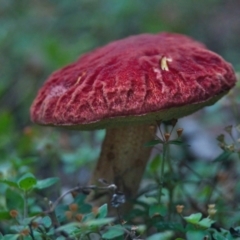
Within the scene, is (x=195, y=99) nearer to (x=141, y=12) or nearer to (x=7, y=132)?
(x=7, y=132)

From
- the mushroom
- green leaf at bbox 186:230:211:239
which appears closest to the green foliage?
green leaf at bbox 186:230:211:239

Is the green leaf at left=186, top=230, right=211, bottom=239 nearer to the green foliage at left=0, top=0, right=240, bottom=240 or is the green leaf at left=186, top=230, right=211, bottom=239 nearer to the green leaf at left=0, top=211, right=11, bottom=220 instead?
the green foliage at left=0, top=0, right=240, bottom=240

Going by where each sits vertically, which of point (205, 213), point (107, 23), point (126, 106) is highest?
point (107, 23)

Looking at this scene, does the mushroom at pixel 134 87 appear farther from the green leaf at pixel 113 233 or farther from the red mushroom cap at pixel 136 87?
the green leaf at pixel 113 233

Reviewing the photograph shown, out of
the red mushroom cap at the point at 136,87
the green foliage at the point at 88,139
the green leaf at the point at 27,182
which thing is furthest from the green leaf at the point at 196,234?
the green leaf at the point at 27,182

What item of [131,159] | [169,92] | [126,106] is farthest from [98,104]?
[131,159]

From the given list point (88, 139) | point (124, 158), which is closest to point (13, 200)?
point (124, 158)
